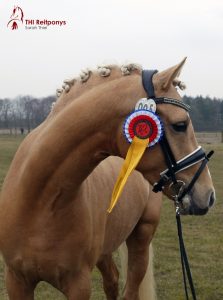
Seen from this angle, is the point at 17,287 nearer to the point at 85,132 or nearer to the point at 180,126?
the point at 85,132

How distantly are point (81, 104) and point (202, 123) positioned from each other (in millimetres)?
59875

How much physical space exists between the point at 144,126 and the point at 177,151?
22cm

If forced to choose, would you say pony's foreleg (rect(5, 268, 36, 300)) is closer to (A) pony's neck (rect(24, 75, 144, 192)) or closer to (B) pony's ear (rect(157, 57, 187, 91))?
(A) pony's neck (rect(24, 75, 144, 192))

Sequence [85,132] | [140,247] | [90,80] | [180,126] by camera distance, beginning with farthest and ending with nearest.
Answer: [140,247] → [90,80] → [85,132] → [180,126]

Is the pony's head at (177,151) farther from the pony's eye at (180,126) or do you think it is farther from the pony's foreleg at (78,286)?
the pony's foreleg at (78,286)

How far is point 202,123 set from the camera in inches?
2400

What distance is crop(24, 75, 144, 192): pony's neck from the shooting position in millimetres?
2441

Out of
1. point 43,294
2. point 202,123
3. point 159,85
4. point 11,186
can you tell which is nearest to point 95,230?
point 11,186

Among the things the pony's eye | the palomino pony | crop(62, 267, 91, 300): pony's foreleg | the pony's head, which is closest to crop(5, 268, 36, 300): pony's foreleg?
the palomino pony

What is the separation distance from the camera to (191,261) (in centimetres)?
669

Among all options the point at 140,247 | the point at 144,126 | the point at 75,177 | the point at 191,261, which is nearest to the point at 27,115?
the point at 191,261

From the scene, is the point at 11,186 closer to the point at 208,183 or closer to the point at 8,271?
the point at 8,271

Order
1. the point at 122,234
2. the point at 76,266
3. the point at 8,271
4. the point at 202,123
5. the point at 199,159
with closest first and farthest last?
the point at 199,159, the point at 76,266, the point at 8,271, the point at 122,234, the point at 202,123

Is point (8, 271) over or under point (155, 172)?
under
